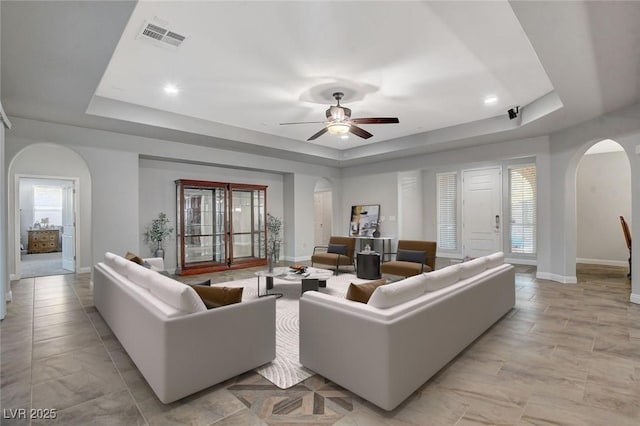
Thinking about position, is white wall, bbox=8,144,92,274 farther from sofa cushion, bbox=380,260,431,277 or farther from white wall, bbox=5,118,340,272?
sofa cushion, bbox=380,260,431,277

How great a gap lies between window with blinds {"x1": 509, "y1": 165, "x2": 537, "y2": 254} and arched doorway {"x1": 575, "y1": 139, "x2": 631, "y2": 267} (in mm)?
918

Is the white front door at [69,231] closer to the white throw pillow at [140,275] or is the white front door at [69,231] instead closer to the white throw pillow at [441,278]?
the white throw pillow at [140,275]

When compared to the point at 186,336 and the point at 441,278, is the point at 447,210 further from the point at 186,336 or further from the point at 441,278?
the point at 186,336

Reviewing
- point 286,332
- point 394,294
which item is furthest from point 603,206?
point 286,332

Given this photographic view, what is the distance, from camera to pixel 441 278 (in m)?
2.74

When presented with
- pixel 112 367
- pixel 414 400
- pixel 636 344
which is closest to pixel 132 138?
pixel 112 367

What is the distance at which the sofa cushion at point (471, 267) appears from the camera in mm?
3141

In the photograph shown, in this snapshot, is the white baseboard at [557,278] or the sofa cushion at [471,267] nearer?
the sofa cushion at [471,267]

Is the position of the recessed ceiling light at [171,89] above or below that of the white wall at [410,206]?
above

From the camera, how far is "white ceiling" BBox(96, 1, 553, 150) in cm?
271

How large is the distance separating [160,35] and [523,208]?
8144mm

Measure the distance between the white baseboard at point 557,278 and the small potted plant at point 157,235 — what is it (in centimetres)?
735

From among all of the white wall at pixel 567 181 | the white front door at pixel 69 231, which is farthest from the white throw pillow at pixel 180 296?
the white front door at pixel 69 231

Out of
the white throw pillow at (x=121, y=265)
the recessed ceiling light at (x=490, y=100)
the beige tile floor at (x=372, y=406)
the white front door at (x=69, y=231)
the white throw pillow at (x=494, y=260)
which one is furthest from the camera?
the white front door at (x=69, y=231)
